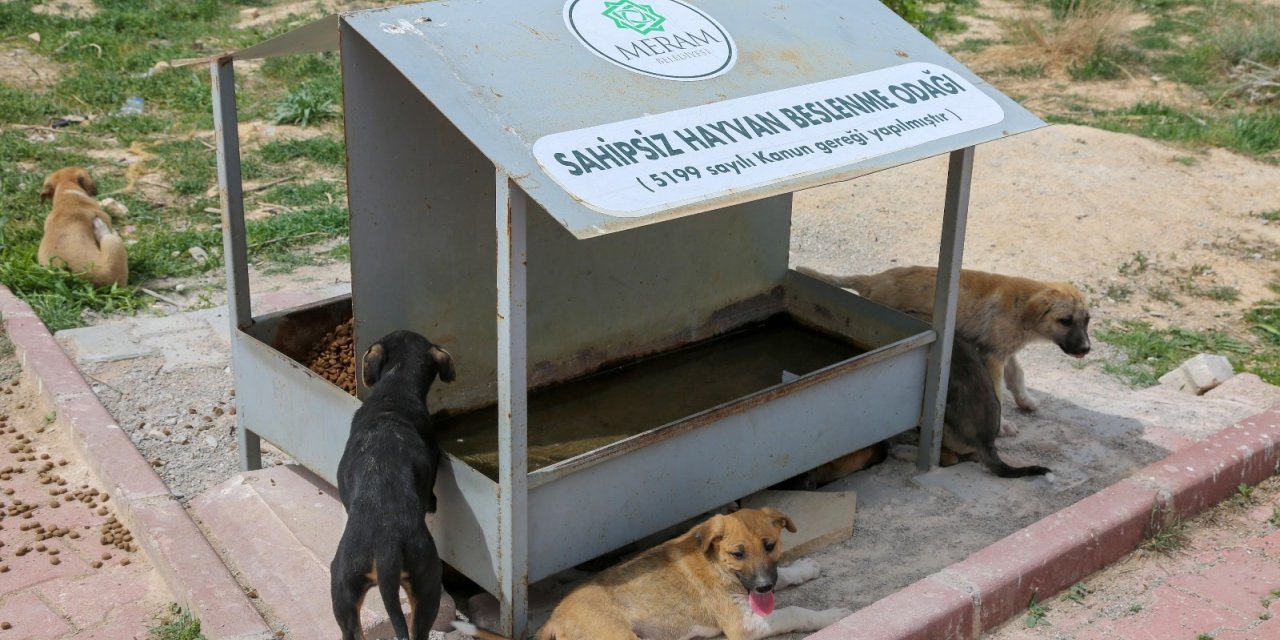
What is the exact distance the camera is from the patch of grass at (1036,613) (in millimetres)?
5039

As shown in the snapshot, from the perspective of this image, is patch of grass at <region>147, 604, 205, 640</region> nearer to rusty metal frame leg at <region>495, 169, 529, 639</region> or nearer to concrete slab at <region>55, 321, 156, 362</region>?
rusty metal frame leg at <region>495, 169, 529, 639</region>

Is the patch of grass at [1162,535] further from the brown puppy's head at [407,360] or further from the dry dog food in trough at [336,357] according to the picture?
the dry dog food in trough at [336,357]

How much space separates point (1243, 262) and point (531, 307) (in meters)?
6.29

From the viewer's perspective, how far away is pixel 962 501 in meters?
6.06

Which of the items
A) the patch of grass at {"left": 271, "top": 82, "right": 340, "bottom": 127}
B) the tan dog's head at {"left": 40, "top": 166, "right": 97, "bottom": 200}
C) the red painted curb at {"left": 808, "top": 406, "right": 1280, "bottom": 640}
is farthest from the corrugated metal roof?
the patch of grass at {"left": 271, "top": 82, "right": 340, "bottom": 127}

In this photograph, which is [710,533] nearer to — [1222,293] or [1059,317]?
[1059,317]

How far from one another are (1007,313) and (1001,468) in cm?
93

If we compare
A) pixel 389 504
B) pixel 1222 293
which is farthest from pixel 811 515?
pixel 1222 293

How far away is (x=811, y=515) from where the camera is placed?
5719mm

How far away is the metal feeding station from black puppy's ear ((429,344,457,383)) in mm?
340

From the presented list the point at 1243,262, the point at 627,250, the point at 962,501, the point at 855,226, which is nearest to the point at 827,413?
the point at 962,501

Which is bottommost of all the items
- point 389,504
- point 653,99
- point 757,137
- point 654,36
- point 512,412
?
point 389,504

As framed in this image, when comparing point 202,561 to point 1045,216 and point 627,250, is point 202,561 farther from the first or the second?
point 1045,216

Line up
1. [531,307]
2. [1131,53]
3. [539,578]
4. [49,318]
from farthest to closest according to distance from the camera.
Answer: [1131,53] → [49,318] → [531,307] → [539,578]
